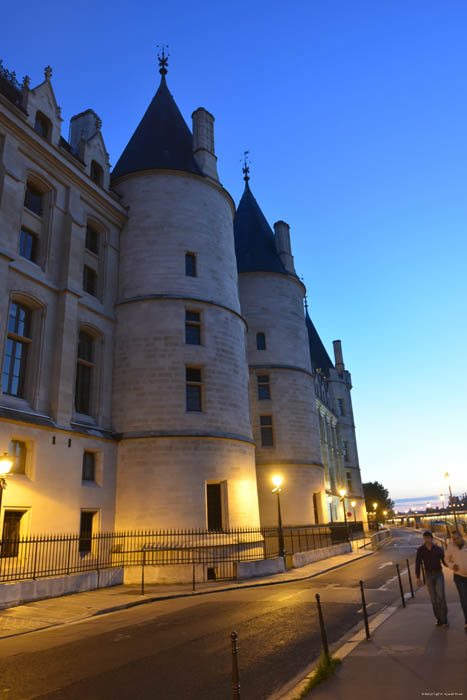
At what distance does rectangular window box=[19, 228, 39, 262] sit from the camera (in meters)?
19.2

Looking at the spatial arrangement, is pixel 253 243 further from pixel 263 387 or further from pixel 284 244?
pixel 263 387

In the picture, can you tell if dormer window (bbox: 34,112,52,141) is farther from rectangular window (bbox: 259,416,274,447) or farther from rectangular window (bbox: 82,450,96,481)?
rectangular window (bbox: 259,416,274,447)

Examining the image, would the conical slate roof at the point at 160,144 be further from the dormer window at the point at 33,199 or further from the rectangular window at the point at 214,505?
Result: the rectangular window at the point at 214,505

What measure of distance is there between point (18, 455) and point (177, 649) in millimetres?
10574

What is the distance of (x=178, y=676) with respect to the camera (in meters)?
6.75

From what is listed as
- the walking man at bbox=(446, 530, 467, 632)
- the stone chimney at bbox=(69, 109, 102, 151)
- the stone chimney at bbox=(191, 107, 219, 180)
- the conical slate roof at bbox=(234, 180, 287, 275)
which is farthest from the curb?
the conical slate roof at bbox=(234, 180, 287, 275)

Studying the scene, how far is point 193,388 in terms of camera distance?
74.5 feet

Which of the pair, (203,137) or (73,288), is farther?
(203,137)

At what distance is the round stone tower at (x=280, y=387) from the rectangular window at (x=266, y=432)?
65 mm

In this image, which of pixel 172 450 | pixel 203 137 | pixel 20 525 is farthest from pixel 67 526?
pixel 203 137

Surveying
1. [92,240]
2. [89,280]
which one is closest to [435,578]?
[89,280]

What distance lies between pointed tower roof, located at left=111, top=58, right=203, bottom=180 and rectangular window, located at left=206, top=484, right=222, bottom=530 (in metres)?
15.5

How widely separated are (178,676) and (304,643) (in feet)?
7.81

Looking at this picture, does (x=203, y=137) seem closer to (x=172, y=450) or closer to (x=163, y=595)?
(x=172, y=450)
